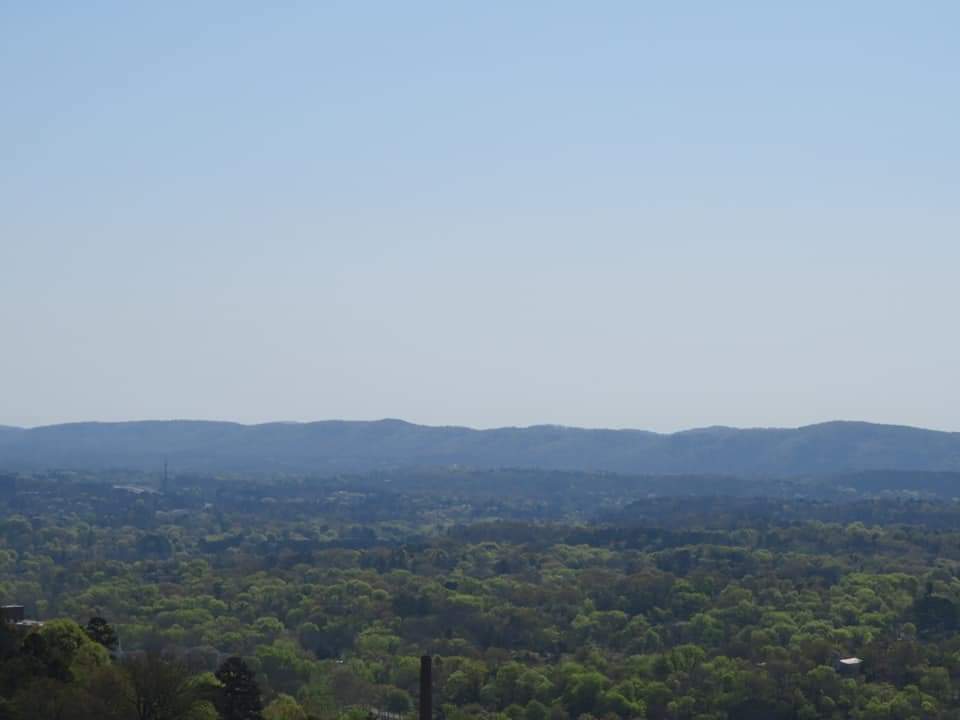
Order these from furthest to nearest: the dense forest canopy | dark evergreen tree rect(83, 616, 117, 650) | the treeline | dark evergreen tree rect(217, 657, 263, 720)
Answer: dark evergreen tree rect(83, 616, 117, 650) < the dense forest canopy < dark evergreen tree rect(217, 657, 263, 720) < the treeline

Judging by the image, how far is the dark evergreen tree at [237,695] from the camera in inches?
2185

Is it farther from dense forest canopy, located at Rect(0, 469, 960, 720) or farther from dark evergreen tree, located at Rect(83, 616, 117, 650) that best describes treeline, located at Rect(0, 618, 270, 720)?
dark evergreen tree, located at Rect(83, 616, 117, 650)

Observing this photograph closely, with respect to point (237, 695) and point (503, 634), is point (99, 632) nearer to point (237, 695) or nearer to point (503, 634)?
point (237, 695)

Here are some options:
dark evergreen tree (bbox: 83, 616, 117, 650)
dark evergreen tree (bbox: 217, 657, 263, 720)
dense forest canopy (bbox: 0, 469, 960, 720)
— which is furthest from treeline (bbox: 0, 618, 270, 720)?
dark evergreen tree (bbox: 83, 616, 117, 650)

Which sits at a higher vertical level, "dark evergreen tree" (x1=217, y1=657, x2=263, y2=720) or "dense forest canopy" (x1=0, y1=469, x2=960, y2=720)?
"dark evergreen tree" (x1=217, y1=657, x2=263, y2=720)

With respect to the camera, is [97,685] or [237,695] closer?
[97,685]

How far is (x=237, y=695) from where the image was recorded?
2210 inches

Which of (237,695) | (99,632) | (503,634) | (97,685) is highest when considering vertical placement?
(99,632)

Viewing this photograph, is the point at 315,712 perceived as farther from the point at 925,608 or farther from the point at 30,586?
the point at 30,586

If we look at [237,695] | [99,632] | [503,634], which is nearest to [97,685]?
[237,695]

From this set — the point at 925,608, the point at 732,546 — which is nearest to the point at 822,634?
the point at 925,608

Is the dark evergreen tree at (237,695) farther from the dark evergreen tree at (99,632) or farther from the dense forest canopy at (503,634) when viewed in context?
the dark evergreen tree at (99,632)

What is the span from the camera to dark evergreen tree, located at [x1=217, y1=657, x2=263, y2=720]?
55500 mm

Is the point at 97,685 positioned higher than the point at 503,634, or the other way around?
the point at 97,685
